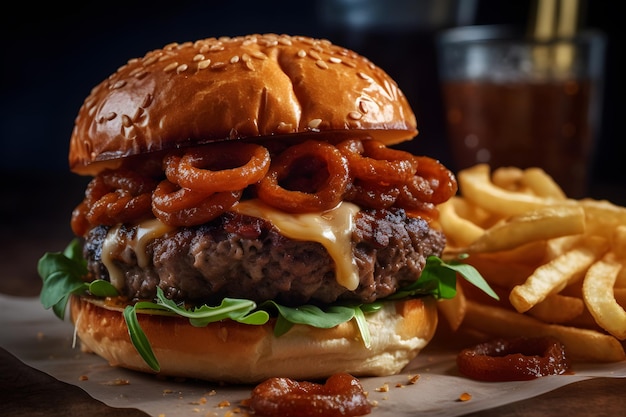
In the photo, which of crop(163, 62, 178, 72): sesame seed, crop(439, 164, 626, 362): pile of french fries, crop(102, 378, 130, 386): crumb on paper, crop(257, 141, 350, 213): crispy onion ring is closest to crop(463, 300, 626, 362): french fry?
crop(439, 164, 626, 362): pile of french fries

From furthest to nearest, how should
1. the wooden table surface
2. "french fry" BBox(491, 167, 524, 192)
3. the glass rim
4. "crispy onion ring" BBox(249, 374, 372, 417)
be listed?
the glass rim < "french fry" BBox(491, 167, 524, 192) < the wooden table surface < "crispy onion ring" BBox(249, 374, 372, 417)

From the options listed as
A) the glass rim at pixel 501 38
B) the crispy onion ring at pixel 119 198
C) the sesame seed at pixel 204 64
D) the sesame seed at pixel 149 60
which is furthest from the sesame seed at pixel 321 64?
the glass rim at pixel 501 38

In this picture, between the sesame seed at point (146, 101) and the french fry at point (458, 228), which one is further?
the french fry at point (458, 228)

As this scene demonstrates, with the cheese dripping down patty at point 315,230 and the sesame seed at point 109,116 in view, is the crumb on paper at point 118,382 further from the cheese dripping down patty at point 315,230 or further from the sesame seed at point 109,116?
the sesame seed at point 109,116

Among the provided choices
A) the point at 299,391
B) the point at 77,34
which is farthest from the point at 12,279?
the point at 77,34

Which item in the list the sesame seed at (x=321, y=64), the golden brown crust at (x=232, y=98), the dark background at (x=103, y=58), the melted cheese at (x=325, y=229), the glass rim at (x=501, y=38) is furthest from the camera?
the dark background at (x=103, y=58)

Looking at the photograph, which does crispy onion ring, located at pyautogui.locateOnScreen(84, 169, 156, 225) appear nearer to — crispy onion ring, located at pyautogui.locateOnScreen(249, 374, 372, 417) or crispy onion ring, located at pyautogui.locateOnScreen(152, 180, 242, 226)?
crispy onion ring, located at pyautogui.locateOnScreen(152, 180, 242, 226)

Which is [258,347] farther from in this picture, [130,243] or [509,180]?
[509,180]

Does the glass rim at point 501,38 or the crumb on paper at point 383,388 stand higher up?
the glass rim at point 501,38

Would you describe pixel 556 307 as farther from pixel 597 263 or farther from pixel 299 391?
pixel 299 391
